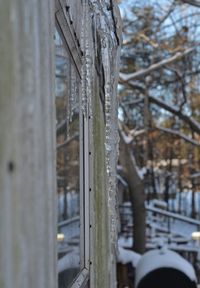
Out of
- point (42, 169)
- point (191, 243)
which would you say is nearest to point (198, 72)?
point (191, 243)

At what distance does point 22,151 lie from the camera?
82cm

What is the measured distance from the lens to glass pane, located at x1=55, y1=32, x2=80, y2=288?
263 centimetres

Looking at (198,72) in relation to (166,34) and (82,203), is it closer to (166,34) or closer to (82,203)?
(166,34)

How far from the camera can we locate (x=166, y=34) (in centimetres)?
1216

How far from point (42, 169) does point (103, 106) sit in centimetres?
281

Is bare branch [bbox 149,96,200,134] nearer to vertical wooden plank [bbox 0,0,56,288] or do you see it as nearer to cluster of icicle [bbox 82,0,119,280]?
cluster of icicle [bbox 82,0,119,280]

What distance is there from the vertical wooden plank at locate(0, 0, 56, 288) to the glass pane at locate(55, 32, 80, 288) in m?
1.25

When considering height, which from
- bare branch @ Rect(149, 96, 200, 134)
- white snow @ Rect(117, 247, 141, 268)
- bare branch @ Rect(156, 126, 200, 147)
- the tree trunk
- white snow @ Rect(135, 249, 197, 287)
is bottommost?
white snow @ Rect(117, 247, 141, 268)

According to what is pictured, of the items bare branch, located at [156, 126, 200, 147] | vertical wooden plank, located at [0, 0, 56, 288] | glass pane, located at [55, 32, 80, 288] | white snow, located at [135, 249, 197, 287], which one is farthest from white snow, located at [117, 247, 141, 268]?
vertical wooden plank, located at [0, 0, 56, 288]

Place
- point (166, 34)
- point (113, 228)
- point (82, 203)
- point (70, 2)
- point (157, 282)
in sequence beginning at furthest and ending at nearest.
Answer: point (166, 34) < point (157, 282) < point (113, 228) < point (82, 203) < point (70, 2)

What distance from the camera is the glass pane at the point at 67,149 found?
263 cm

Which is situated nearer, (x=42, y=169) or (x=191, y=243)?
(x=42, y=169)

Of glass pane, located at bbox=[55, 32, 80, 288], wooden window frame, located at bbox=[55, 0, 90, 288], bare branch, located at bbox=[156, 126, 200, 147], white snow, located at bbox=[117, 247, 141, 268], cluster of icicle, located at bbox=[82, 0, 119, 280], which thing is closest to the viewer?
wooden window frame, located at bbox=[55, 0, 90, 288]

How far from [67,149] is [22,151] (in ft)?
8.98
